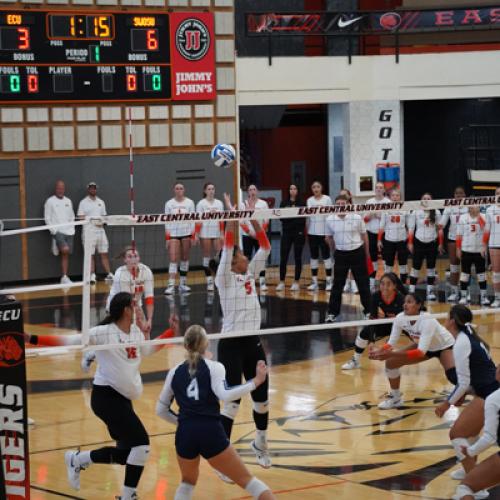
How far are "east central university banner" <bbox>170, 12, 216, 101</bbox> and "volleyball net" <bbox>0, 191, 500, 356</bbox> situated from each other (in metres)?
2.85

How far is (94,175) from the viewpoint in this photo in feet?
74.2

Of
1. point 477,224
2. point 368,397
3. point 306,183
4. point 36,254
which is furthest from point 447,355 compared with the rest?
point 306,183

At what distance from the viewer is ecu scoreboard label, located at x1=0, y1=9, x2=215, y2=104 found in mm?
21062

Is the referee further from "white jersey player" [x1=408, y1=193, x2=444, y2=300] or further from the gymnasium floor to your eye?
"white jersey player" [x1=408, y1=193, x2=444, y2=300]

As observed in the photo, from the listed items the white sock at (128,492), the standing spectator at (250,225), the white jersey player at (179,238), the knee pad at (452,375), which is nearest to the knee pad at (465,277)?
the standing spectator at (250,225)

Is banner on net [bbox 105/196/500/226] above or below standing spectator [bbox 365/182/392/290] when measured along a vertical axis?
above

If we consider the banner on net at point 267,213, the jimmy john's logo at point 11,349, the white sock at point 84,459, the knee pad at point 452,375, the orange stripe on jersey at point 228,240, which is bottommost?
the white sock at point 84,459

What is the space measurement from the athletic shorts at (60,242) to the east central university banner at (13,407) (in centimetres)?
1323

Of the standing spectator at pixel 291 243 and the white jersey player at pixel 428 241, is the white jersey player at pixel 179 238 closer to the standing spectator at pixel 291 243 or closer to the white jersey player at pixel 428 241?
the standing spectator at pixel 291 243

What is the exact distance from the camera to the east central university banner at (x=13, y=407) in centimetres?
862

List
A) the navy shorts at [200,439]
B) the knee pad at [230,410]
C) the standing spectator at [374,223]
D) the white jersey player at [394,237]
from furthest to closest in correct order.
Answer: the standing spectator at [374,223]
the white jersey player at [394,237]
the knee pad at [230,410]
the navy shorts at [200,439]

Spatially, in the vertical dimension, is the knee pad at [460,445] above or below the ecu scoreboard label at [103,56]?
below

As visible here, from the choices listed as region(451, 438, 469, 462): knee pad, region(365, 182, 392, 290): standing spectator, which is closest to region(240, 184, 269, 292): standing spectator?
region(365, 182, 392, 290): standing spectator

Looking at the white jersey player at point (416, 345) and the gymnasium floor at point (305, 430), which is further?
the white jersey player at point (416, 345)
